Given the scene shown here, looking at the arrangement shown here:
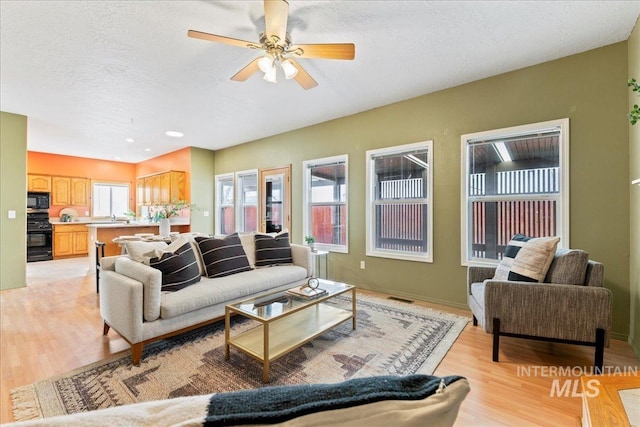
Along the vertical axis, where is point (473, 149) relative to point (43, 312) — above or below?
above

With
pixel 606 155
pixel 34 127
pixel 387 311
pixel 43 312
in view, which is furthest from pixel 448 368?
pixel 34 127

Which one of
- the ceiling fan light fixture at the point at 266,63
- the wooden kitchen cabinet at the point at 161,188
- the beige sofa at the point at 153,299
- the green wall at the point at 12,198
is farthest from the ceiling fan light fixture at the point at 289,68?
the wooden kitchen cabinet at the point at 161,188

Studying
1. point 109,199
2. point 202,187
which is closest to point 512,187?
point 202,187

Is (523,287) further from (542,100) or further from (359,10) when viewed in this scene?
(359,10)

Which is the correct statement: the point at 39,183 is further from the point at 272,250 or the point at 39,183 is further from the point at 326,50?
the point at 326,50

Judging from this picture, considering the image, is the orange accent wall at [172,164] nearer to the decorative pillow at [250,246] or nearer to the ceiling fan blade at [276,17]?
the decorative pillow at [250,246]

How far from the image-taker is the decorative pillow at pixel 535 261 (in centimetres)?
219

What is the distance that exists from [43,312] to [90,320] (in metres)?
0.74

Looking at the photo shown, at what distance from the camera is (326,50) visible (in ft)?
7.11

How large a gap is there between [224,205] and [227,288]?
13.9 feet

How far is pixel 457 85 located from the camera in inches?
131

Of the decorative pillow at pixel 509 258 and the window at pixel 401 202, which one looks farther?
the window at pixel 401 202

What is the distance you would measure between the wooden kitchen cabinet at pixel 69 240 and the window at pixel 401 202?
747cm

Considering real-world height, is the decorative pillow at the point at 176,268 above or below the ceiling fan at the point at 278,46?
below
